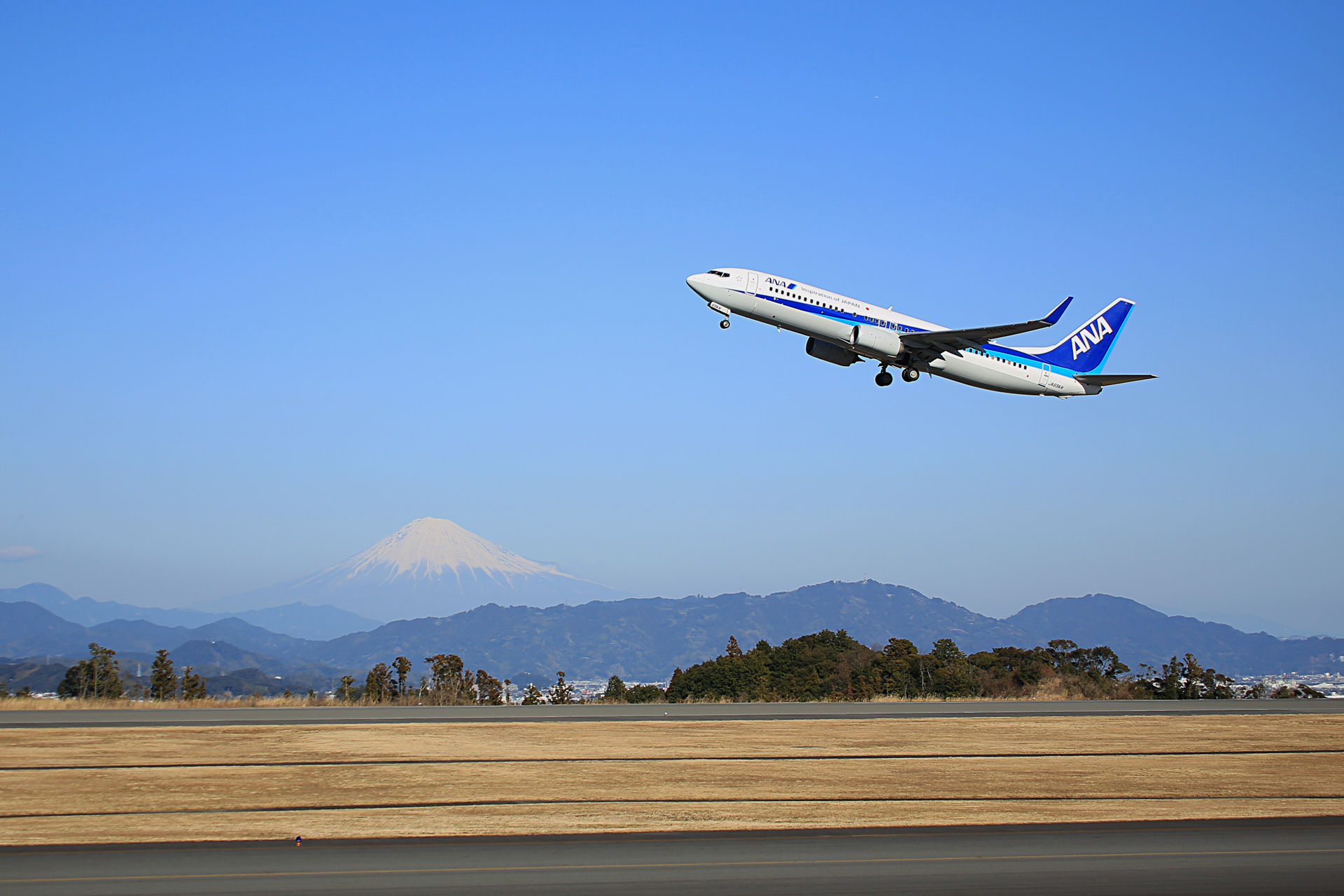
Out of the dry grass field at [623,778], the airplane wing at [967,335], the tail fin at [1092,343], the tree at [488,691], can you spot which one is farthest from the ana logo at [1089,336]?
the tree at [488,691]

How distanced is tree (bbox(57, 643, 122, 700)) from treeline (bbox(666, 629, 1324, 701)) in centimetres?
2637

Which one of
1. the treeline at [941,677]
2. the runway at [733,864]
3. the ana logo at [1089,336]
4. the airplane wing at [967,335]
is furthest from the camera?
the ana logo at [1089,336]

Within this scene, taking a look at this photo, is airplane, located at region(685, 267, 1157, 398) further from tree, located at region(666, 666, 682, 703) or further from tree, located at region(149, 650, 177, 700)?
tree, located at region(149, 650, 177, 700)

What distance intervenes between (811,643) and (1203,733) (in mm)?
45672

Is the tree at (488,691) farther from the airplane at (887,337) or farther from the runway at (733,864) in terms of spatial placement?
the runway at (733,864)

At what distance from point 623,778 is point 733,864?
8.35 metres

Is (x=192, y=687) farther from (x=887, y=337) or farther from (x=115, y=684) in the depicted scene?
(x=887, y=337)

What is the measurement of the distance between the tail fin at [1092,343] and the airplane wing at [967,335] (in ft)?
40.6

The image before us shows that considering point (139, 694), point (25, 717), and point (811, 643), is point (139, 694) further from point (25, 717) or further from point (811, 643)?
point (811, 643)

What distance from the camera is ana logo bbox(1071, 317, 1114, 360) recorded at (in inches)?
2296

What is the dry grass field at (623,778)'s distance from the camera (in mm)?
18594

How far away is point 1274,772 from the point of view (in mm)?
25125

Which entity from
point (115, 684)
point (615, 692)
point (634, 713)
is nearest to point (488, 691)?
point (615, 692)

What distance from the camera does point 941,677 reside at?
56094 millimetres
